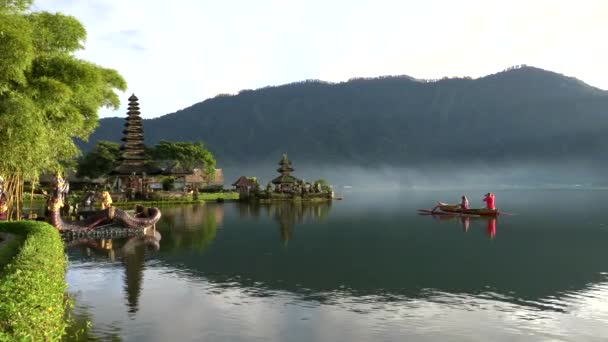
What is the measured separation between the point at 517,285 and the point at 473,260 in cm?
574

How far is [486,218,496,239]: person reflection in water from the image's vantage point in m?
36.5

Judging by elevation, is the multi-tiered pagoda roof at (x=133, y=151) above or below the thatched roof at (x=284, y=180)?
above

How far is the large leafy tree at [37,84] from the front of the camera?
18.4 m

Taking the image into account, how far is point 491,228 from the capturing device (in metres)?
40.5

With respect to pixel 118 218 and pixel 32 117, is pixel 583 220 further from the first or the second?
pixel 32 117

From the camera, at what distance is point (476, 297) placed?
1742 centimetres

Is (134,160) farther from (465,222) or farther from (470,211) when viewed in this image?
(465,222)

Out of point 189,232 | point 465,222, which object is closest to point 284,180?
point 465,222

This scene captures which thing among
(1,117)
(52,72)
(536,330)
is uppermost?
(52,72)

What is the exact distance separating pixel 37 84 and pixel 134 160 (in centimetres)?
5488

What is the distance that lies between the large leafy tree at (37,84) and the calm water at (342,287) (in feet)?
17.4

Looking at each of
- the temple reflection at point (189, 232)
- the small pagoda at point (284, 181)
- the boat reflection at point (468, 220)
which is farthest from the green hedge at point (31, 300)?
the small pagoda at point (284, 181)

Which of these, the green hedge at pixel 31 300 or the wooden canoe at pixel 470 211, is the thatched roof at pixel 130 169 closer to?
the wooden canoe at pixel 470 211

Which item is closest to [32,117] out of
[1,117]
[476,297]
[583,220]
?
[1,117]
